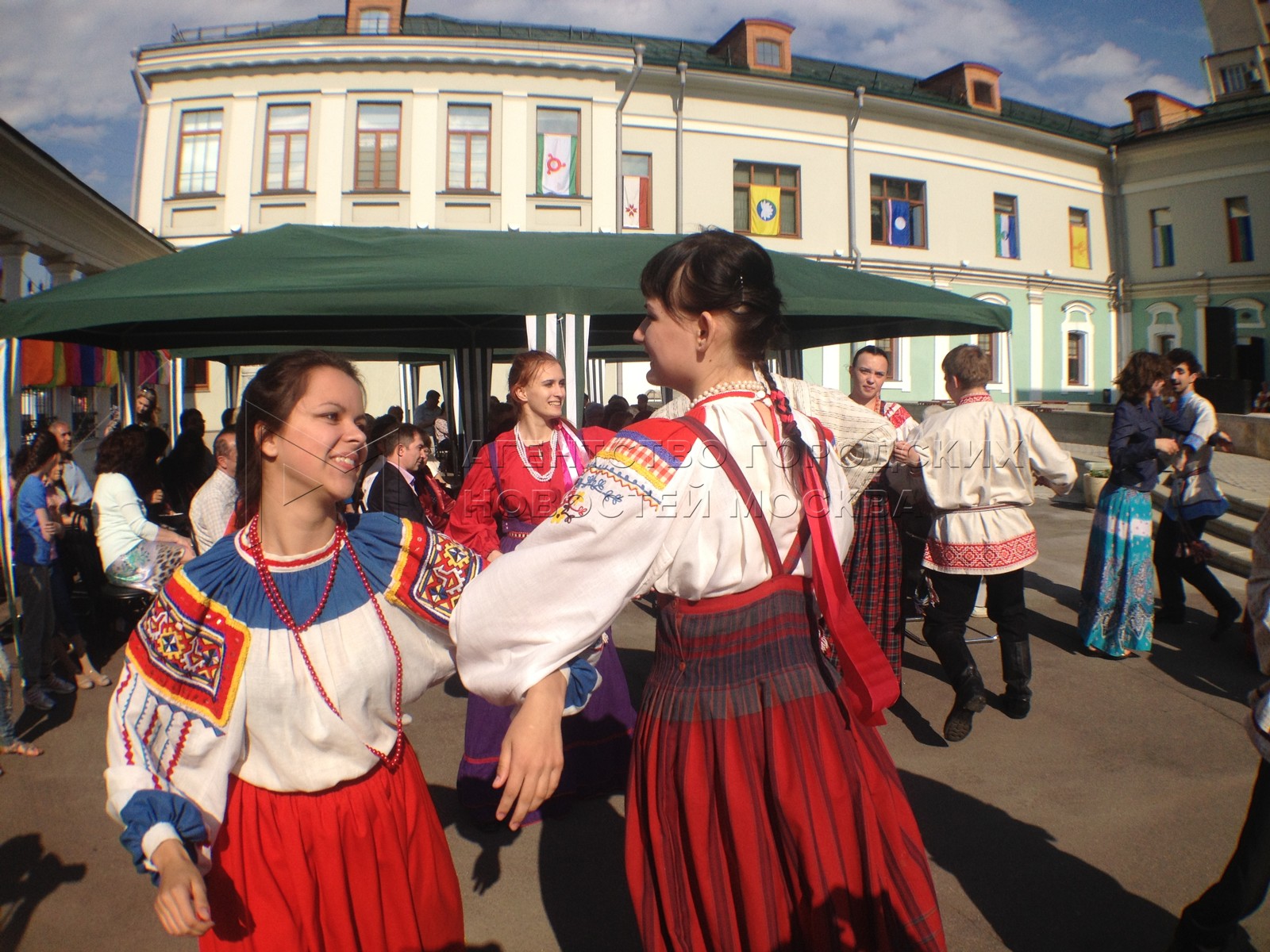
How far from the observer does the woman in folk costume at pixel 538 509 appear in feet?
11.7

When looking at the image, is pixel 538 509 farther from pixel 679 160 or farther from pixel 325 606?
pixel 679 160

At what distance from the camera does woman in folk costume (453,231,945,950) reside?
4.34ft

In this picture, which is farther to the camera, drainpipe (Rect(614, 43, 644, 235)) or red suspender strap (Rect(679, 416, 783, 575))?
drainpipe (Rect(614, 43, 644, 235))

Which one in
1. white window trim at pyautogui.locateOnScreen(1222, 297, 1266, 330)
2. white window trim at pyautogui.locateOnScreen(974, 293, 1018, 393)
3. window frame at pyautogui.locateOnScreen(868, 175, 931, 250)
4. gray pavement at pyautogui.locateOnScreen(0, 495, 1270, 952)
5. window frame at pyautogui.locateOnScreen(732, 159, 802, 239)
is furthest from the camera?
white window trim at pyautogui.locateOnScreen(1222, 297, 1266, 330)

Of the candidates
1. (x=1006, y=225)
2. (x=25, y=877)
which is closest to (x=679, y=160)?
(x=1006, y=225)

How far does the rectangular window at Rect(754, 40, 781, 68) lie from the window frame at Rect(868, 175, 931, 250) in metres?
3.87

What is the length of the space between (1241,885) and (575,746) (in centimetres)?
239

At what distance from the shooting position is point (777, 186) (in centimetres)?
1931

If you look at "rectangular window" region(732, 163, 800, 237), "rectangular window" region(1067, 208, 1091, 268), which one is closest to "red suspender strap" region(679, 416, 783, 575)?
"rectangular window" region(732, 163, 800, 237)

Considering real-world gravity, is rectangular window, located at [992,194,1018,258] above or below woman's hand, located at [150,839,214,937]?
above

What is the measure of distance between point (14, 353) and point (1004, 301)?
2301cm

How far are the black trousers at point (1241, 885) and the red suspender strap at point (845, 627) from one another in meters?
1.25

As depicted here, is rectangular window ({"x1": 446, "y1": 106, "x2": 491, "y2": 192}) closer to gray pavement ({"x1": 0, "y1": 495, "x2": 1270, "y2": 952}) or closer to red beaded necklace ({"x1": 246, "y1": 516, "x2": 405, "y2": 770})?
gray pavement ({"x1": 0, "y1": 495, "x2": 1270, "y2": 952})

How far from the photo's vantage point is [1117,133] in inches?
1011
